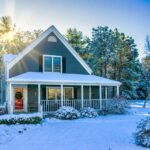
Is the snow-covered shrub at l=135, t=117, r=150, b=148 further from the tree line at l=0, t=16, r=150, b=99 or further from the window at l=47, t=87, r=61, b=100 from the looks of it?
the tree line at l=0, t=16, r=150, b=99

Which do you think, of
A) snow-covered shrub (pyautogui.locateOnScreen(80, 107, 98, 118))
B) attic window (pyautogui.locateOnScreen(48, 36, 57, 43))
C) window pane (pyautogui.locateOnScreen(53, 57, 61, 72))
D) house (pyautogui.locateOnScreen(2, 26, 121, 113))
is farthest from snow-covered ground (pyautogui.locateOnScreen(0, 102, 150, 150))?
attic window (pyautogui.locateOnScreen(48, 36, 57, 43))

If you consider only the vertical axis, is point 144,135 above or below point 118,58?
below

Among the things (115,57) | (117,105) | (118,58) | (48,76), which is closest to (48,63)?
(48,76)

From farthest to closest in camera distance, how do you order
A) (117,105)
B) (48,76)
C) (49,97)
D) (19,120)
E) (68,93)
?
(68,93)
(49,97)
(117,105)
(48,76)
(19,120)

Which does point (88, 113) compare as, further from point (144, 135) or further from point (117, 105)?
point (144, 135)

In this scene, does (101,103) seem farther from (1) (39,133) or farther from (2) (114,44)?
(2) (114,44)

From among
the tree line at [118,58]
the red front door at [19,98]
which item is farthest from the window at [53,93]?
the tree line at [118,58]

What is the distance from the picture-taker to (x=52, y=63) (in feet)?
80.3

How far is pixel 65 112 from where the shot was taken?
64.1 ft

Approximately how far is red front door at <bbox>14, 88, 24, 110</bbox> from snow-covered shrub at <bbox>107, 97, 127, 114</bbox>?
7865 millimetres

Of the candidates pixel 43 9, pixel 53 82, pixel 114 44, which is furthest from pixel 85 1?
pixel 114 44

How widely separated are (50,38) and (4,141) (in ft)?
47.1

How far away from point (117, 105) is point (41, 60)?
7992 millimetres

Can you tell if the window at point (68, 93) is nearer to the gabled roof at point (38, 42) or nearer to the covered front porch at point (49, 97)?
the covered front porch at point (49, 97)
